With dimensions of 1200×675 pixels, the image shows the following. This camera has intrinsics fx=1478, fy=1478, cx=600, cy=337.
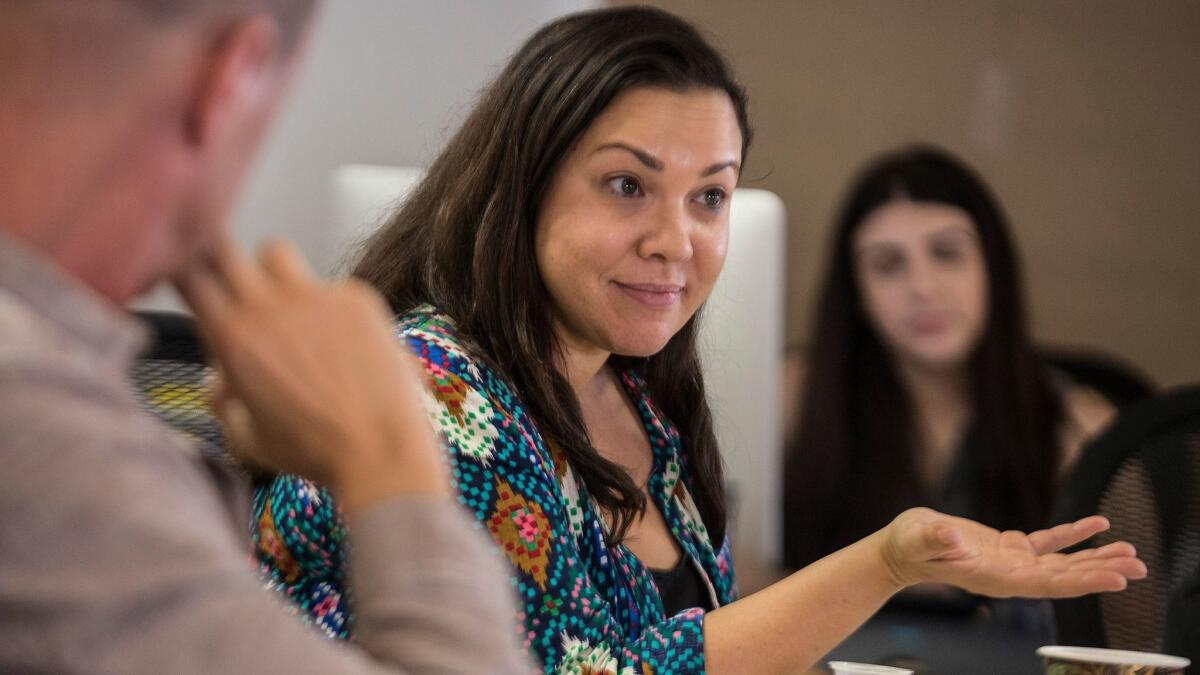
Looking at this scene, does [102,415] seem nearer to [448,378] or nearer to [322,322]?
[322,322]

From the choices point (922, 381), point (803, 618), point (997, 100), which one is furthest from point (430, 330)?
point (997, 100)

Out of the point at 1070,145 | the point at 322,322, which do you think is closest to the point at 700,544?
the point at 322,322

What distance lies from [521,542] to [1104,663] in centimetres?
50

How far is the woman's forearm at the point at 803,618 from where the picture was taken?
1.31 meters

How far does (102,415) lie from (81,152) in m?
0.10

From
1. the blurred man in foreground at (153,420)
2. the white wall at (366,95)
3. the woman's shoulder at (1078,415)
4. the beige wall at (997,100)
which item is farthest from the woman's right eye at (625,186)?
the beige wall at (997,100)

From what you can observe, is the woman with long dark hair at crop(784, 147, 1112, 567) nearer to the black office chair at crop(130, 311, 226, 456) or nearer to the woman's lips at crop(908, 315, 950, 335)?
the woman's lips at crop(908, 315, 950, 335)

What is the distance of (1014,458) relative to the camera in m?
2.82

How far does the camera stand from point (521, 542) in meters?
1.30

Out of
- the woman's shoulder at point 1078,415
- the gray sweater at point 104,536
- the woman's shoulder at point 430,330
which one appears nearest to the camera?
the gray sweater at point 104,536

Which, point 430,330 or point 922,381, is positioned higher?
point 430,330

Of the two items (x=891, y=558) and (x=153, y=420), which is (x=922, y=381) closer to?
(x=891, y=558)

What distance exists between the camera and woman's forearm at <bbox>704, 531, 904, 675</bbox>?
1308mm

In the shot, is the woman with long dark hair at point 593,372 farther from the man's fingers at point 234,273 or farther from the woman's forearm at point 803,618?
the man's fingers at point 234,273
